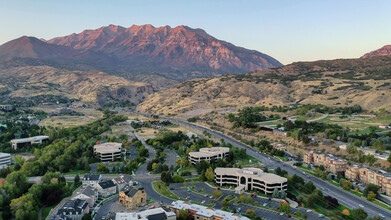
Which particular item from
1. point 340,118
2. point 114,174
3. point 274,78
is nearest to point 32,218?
point 114,174

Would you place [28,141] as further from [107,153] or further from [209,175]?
[209,175]

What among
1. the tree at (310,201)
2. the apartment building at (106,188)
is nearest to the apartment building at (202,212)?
the tree at (310,201)

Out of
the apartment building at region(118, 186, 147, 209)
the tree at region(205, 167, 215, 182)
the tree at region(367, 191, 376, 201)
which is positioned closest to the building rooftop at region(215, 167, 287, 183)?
the tree at region(205, 167, 215, 182)

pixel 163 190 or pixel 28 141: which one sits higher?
pixel 28 141

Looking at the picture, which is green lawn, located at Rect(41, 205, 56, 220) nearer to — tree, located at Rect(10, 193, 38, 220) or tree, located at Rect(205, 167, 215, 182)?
tree, located at Rect(10, 193, 38, 220)

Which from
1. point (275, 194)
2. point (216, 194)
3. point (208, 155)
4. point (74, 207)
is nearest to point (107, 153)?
point (208, 155)

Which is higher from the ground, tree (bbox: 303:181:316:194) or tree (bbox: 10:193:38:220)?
tree (bbox: 10:193:38:220)
